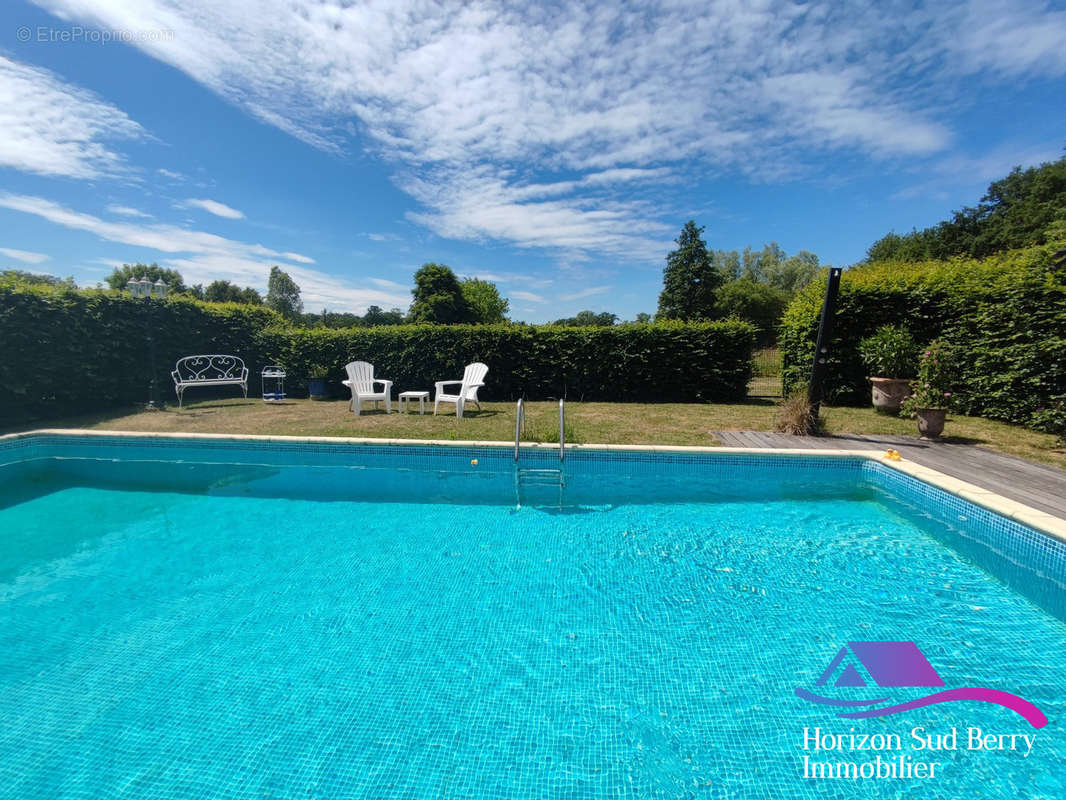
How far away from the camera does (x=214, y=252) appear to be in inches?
811

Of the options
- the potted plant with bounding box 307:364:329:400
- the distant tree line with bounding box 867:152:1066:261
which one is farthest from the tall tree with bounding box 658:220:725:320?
the potted plant with bounding box 307:364:329:400

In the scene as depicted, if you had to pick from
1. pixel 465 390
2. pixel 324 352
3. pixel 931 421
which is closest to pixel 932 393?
pixel 931 421

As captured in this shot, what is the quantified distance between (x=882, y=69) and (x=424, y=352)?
1010 cm

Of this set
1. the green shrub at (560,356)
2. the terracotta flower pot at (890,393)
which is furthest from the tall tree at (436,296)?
the terracotta flower pot at (890,393)

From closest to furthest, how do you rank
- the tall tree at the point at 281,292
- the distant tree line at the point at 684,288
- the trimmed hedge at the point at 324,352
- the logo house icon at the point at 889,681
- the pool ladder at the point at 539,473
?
1. the logo house icon at the point at 889,681
2. the pool ladder at the point at 539,473
3. the trimmed hedge at the point at 324,352
4. the distant tree line at the point at 684,288
5. the tall tree at the point at 281,292

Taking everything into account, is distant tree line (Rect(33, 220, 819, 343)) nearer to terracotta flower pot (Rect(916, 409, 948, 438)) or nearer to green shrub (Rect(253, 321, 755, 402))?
green shrub (Rect(253, 321, 755, 402))

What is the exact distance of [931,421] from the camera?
5.85 meters

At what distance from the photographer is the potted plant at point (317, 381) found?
36.0ft

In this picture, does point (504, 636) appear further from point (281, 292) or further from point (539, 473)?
point (281, 292)

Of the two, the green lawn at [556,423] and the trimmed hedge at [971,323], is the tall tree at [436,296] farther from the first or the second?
the trimmed hedge at [971,323]

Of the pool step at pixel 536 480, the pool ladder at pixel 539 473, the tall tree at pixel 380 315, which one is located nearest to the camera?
the pool step at pixel 536 480

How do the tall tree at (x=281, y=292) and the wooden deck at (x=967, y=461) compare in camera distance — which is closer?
the wooden deck at (x=967, y=461)

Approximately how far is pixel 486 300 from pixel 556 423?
39643 mm

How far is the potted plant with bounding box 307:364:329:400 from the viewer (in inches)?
432
